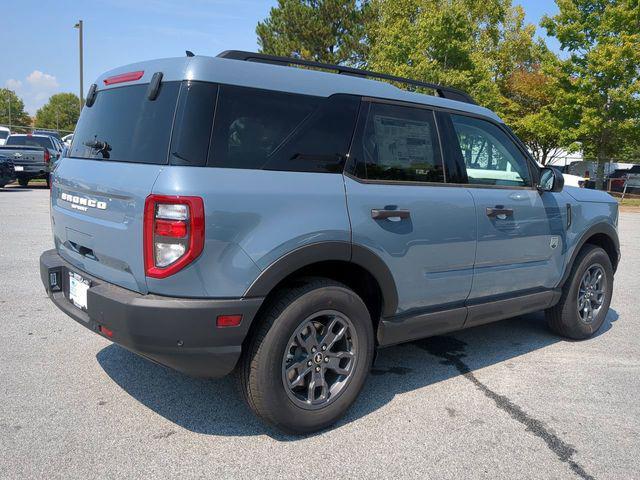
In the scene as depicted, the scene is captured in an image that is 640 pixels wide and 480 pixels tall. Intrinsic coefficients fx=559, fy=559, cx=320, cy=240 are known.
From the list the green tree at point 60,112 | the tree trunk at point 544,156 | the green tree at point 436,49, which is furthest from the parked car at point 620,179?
the green tree at point 60,112

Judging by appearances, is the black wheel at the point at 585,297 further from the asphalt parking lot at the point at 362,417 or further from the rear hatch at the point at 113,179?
the rear hatch at the point at 113,179

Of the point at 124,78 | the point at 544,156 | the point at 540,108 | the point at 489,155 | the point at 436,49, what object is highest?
the point at 436,49

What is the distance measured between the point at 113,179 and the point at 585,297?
162 inches

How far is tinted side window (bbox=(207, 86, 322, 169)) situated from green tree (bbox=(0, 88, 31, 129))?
309 ft

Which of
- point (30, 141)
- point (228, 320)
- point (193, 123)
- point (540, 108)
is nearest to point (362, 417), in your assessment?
point (228, 320)

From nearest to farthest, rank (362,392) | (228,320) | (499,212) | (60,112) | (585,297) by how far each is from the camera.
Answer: (228,320), (362,392), (499,212), (585,297), (60,112)

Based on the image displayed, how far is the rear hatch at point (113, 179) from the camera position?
277 cm

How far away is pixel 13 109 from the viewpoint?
89562mm

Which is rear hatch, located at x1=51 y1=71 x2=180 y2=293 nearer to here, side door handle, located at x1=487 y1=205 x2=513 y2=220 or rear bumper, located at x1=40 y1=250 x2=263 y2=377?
rear bumper, located at x1=40 y1=250 x2=263 y2=377

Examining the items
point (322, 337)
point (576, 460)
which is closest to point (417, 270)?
point (322, 337)

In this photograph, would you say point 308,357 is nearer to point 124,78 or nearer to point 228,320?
point 228,320

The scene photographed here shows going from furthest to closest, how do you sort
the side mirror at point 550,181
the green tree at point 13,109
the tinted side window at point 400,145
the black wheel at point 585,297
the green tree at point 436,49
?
the green tree at point 13,109
the green tree at point 436,49
the black wheel at point 585,297
the side mirror at point 550,181
the tinted side window at point 400,145

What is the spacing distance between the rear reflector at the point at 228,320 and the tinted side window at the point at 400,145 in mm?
1152

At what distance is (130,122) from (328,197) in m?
1.19
